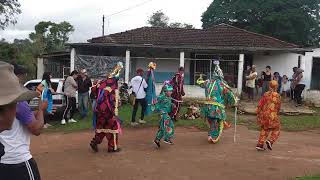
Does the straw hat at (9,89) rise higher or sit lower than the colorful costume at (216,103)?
higher

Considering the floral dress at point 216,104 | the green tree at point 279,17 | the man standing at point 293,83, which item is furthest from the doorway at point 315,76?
the floral dress at point 216,104

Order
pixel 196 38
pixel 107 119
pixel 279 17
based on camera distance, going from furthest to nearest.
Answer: pixel 279 17 → pixel 196 38 → pixel 107 119

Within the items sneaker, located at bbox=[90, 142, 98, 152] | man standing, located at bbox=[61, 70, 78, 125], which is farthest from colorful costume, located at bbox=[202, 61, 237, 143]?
man standing, located at bbox=[61, 70, 78, 125]

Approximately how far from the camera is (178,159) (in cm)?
899

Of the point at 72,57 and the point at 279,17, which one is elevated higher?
the point at 279,17

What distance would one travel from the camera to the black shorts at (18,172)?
367 cm

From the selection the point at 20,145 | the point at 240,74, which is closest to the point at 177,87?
the point at 240,74

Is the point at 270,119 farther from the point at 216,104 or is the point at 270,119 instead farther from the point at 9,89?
the point at 9,89

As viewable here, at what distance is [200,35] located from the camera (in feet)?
79.5

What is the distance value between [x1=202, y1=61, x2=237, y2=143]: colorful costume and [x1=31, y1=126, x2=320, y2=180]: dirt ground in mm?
332

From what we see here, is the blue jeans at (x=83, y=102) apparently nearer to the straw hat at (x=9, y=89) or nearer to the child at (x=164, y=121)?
the child at (x=164, y=121)

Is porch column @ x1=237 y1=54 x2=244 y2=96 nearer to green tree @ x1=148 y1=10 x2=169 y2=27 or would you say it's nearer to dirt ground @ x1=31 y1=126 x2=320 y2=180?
dirt ground @ x1=31 y1=126 x2=320 y2=180

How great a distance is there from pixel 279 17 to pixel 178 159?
2939cm

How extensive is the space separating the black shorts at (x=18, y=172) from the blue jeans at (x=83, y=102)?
35.6 feet
